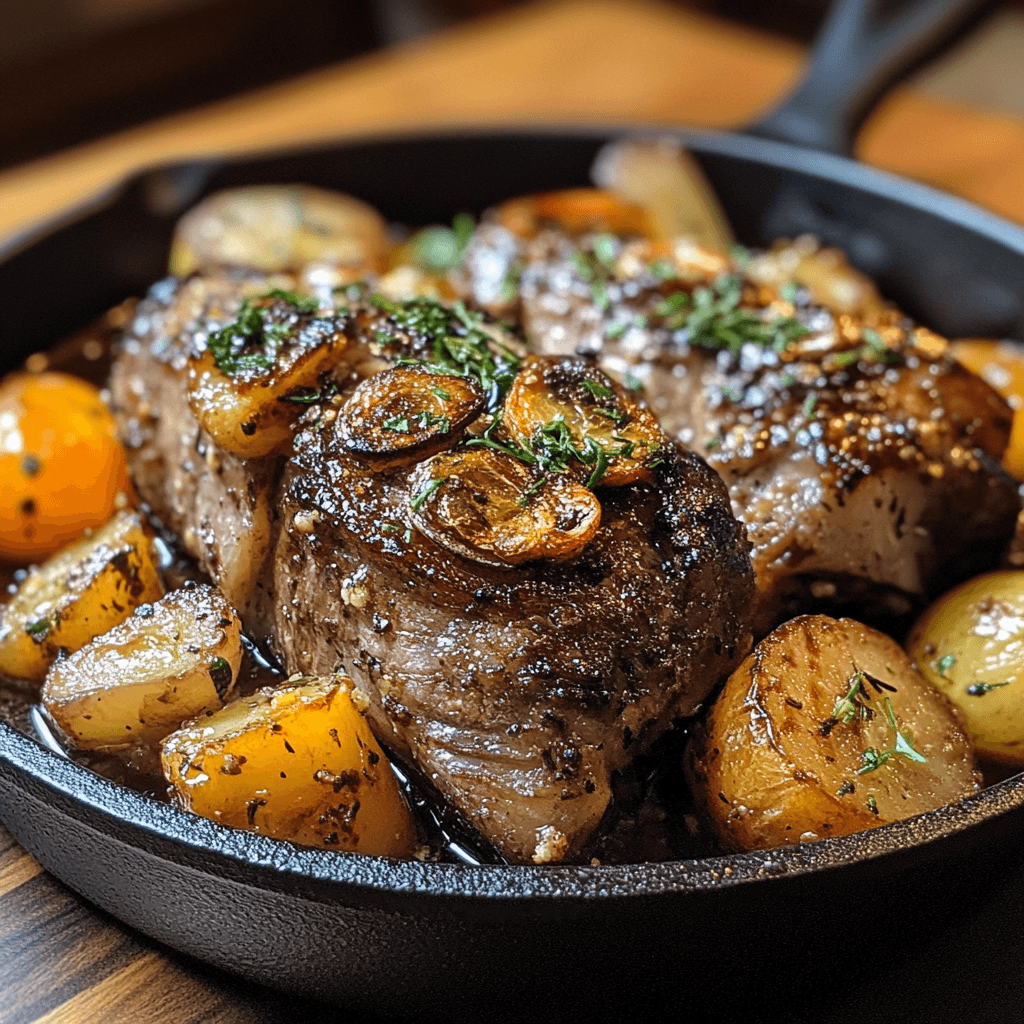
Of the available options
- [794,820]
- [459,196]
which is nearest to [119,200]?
[459,196]

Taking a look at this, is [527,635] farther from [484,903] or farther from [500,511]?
[484,903]

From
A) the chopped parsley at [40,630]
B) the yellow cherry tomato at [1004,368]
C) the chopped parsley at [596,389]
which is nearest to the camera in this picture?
the chopped parsley at [596,389]

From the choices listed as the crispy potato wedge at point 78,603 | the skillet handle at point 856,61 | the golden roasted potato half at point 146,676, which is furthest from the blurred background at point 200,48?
the golden roasted potato half at point 146,676

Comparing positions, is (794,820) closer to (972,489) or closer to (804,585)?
(804,585)

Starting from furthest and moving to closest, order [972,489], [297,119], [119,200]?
[297,119], [119,200], [972,489]

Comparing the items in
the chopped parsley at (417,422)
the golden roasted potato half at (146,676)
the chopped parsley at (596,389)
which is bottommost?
the golden roasted potato half at (146,676)

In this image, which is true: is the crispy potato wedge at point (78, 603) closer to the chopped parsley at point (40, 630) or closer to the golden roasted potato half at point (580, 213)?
the chopped parsley at point (40, 630)

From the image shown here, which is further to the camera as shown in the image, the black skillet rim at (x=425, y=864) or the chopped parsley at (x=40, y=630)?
the chopped parsley at (x=40, y=630)
